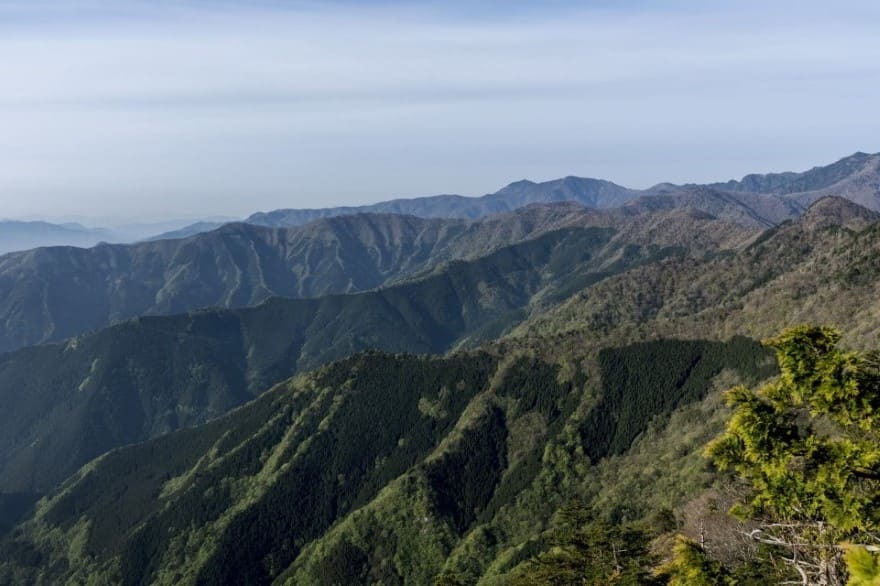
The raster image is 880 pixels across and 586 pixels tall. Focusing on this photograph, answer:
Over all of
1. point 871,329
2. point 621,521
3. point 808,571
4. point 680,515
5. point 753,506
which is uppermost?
point 753,506

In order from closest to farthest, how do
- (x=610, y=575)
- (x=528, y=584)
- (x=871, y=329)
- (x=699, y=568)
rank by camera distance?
1. (x=699, y=568)
2. (x=610, y=575)
3. (x=528, y=584)
4. (x=871, y=329)

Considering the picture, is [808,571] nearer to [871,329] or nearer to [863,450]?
[863,450]

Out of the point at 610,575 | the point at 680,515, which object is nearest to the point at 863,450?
the point at 610,575

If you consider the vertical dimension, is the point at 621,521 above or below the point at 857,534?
below

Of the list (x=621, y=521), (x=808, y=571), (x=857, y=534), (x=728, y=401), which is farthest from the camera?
(x=621, y=521)

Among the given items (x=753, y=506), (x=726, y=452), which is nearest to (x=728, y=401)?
(x=726, y=452)

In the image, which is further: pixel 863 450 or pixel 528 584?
pixel 528 584
